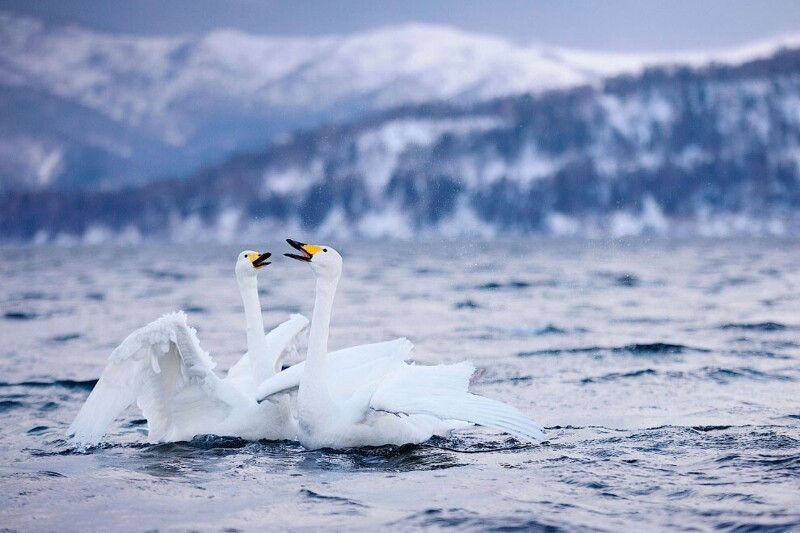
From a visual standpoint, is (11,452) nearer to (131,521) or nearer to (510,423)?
(131,521)

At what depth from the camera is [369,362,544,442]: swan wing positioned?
27.0 feet

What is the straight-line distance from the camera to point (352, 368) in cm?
1055

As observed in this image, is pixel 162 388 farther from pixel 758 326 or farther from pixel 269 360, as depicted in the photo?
pixel 758 326

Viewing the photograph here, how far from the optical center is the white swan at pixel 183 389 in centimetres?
964

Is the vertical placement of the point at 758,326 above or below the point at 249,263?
below

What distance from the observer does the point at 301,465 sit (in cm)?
937

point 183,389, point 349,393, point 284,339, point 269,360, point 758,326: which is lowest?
point 758,326

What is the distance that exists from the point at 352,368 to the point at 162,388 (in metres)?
1.97

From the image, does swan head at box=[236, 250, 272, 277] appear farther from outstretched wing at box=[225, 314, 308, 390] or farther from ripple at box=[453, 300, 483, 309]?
ripple at box=[453, 300, 483, 309]

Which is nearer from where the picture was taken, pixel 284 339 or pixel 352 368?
pixel 352 368

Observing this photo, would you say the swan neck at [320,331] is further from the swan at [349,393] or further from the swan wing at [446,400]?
the swan wing at [446,400]

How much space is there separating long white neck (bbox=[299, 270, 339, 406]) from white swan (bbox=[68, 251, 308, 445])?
31 cm

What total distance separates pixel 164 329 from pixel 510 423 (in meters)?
3.46

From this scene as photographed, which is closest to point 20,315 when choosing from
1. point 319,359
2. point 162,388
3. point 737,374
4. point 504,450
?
point 162,388
